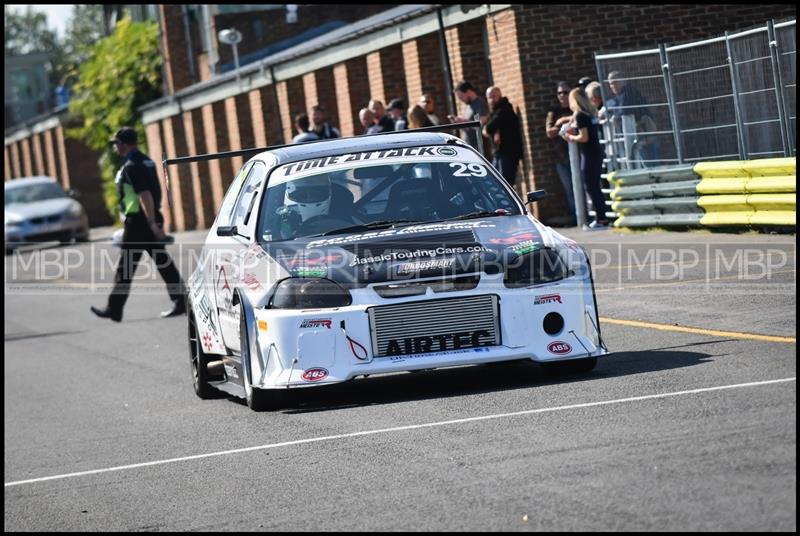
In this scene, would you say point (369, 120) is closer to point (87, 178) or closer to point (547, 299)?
point (547, 299)

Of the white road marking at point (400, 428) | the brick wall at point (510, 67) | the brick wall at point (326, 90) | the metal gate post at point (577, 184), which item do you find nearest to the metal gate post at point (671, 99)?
the metal gate post at point (577, 184)

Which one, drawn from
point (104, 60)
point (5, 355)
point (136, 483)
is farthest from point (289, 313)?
point (104, 60)

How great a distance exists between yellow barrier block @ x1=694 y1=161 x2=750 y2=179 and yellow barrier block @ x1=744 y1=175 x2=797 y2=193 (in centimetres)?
33

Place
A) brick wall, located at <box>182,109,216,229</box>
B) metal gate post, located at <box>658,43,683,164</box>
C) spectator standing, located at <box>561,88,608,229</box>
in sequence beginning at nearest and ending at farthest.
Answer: metal gate post, located at <box>658,43,683,164</box> → spectator standing, located at <box>561,88,608,229</box> → brick wall, located at <box>182,109,216,229</box>

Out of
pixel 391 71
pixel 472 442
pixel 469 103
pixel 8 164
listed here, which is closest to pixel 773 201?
pixel 469 103

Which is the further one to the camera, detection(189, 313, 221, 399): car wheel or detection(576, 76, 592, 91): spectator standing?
detection(576, 76, 592, 91): spectator standing

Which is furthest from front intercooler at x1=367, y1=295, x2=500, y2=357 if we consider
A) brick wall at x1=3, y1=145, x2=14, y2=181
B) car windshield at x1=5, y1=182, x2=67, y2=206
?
brick wall at x1=3, y1=145, x2=14, y2=181

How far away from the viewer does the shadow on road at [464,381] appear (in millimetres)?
9219

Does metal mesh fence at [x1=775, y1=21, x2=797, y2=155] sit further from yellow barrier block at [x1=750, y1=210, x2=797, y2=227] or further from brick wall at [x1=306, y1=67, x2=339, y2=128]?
brick wall at [x1=306, y1=67, x2=339, y2=128]

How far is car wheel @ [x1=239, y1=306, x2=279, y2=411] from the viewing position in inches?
364

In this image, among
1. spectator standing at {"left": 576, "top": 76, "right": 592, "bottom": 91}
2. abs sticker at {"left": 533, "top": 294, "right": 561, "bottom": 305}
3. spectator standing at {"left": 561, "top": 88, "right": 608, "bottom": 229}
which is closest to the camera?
abs sticker at {"left": 533, "top": 294, "right": 561, "bottom": 305}

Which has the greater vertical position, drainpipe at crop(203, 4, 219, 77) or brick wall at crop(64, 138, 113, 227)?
drainpipe at crop(203, 4, 219, 77)

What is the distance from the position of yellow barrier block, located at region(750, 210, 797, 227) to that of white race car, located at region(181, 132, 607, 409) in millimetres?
6849

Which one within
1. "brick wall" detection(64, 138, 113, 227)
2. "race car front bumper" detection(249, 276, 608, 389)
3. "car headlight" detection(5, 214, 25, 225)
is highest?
"brick wall" detection(64, 138, 113, 227)
